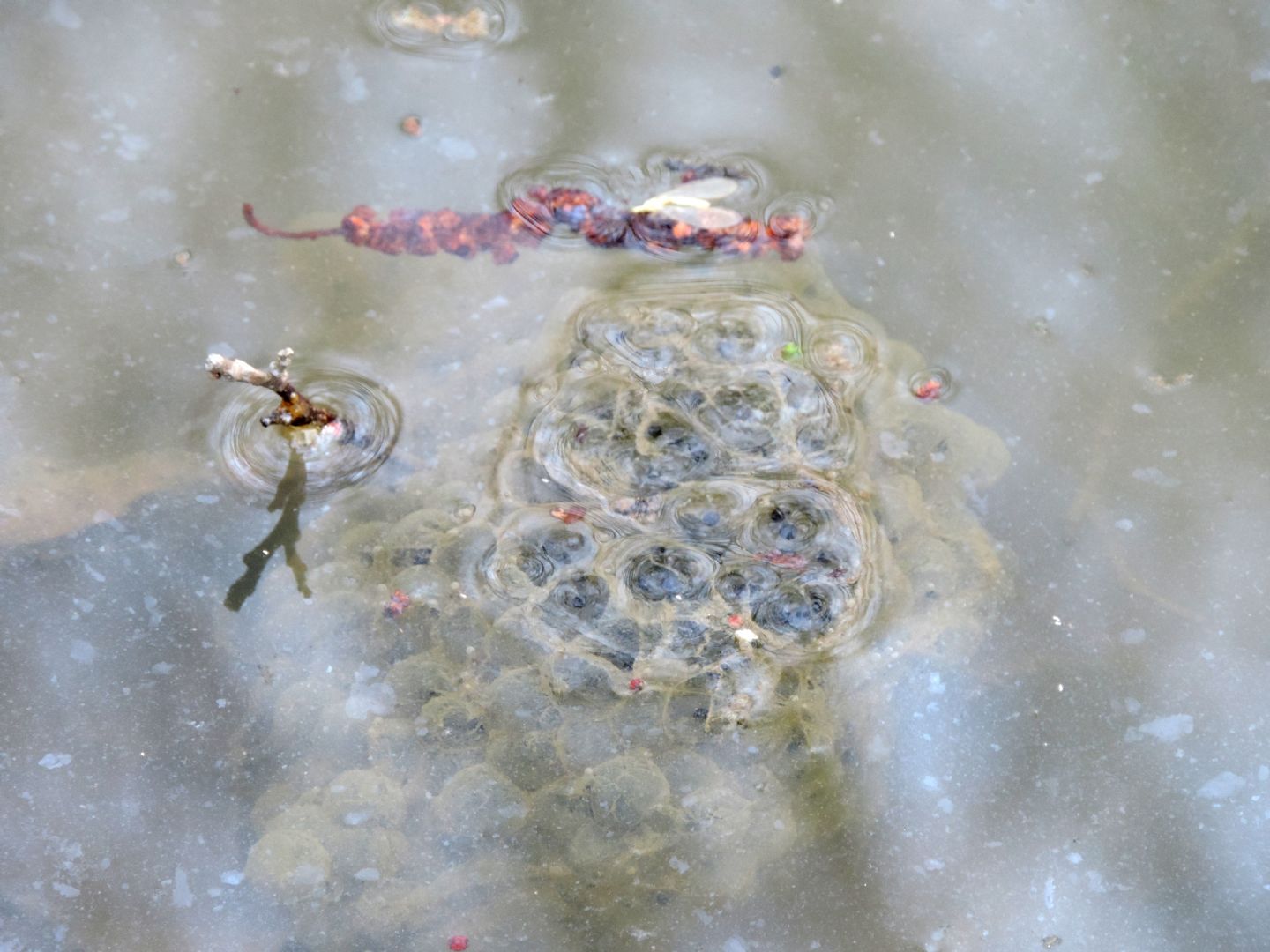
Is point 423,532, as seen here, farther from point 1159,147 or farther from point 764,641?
point 1159,147

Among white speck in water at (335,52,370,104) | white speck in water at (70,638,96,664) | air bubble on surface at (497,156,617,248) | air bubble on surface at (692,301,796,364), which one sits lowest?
white speck in water at (70,638,96,664)

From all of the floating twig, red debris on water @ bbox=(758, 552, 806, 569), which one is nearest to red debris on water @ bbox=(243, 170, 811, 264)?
the floating twig

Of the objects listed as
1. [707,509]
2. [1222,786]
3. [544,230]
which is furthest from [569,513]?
[1222,786]

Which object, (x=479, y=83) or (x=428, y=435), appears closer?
(x=428, y=435)

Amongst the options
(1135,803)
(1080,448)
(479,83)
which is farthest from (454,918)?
(479,83)

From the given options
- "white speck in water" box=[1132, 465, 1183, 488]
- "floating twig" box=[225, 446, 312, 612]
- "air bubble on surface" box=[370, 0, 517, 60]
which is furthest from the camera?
"air bubble on surface" box=[370, 0, 517, 60]

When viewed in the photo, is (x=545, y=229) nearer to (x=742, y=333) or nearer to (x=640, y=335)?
(x=640, y=335)

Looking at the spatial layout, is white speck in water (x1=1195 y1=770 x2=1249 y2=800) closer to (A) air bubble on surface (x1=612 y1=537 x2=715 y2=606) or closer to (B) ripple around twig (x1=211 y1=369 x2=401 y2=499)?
(A) air bubble on surface (x1=612 y1=537 x2=715 y2=606)
